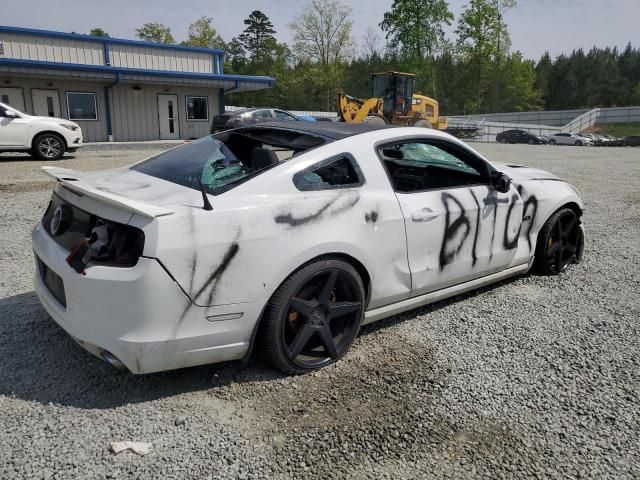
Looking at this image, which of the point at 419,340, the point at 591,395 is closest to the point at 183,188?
the point at 419,340

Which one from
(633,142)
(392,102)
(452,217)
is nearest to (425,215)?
(452,217)

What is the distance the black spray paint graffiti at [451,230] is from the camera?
11.3 feet

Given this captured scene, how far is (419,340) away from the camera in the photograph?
11.1 ft

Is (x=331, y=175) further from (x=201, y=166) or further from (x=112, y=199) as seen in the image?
(x=112, y=199)

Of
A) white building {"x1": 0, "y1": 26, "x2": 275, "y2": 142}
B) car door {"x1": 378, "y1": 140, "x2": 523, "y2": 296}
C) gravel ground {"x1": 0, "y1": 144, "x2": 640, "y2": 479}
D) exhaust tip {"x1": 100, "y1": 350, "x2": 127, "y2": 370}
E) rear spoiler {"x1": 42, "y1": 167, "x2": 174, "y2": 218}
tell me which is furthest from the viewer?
white building {"x1": 0, "y1": 26, "x2": 275, "y2": 142}

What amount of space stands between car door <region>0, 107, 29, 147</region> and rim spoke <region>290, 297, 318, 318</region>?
40.2 ft

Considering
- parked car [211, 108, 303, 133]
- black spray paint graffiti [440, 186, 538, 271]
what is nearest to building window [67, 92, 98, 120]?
parked car [211, 108, 303, 133]

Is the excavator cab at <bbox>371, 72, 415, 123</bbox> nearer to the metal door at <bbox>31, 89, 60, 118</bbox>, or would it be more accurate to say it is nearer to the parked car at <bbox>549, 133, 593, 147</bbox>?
the metal door at <bbox>31, 89, 60, 118</bbox>

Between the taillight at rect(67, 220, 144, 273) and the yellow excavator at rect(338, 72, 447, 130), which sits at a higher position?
the yellow excavator at rect(338, 72, 447, 130)

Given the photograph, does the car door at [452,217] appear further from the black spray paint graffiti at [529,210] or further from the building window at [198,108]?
the building window at [198,108]

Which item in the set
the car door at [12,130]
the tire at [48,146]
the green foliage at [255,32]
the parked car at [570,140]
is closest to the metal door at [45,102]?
the tire at [48,146]

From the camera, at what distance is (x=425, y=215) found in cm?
332

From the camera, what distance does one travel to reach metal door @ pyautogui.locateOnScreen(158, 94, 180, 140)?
2453 cm

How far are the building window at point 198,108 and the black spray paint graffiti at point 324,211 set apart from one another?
79.2 ft
